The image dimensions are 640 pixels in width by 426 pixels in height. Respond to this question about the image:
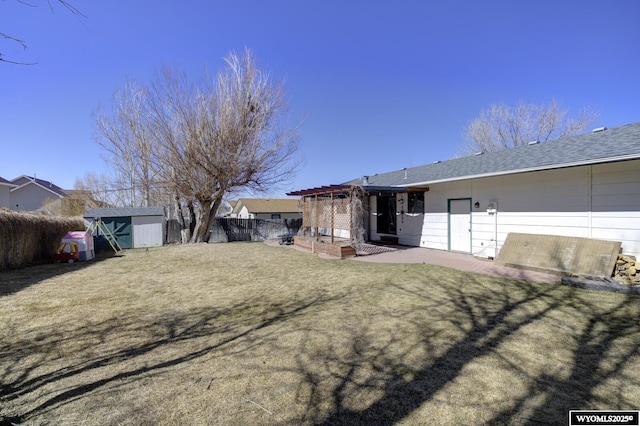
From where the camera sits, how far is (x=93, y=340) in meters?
3.67

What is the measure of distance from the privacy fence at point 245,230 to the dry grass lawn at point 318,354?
41.7ft

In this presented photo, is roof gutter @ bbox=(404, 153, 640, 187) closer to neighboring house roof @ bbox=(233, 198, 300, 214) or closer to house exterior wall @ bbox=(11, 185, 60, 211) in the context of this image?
neighboring house roof @ bbox=(233, 198, 300, 214)

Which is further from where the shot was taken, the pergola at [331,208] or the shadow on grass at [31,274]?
the pergola at [331,208]

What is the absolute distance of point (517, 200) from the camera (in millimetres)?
8977

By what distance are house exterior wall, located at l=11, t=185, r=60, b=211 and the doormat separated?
37.0 metres

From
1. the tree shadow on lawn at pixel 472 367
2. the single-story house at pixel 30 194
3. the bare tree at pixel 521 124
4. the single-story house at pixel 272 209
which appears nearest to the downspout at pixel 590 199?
the tree shadow on lawn at pixel 472 367

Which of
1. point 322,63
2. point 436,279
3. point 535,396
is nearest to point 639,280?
point 436,279

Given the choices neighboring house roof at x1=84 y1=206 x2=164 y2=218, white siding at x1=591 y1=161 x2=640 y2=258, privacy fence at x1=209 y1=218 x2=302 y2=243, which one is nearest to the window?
white siding at x1=591 y1=161 x2=640 y2=258

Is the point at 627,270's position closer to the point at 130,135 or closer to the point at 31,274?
the point at 31,274

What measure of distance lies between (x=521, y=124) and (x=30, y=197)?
137 feet

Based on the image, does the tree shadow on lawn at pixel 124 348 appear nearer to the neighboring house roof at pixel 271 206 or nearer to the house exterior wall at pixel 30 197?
the house exterior wall at pixel 30 197

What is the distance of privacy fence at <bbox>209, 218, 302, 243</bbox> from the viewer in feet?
62.5

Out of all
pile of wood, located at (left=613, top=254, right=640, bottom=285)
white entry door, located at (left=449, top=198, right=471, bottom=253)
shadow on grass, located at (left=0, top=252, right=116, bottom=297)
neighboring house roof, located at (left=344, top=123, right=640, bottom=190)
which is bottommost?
shadow on grass, located at (left=0, top=252, right=116, bottom=297)

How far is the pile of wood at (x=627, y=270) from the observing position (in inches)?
246
